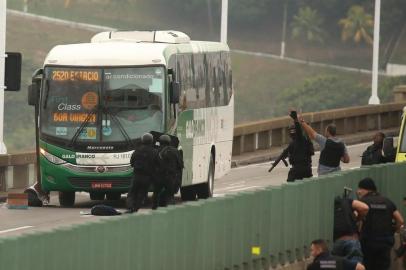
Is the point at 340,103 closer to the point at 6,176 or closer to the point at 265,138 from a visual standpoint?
the point at 265,138

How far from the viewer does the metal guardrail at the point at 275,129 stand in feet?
108

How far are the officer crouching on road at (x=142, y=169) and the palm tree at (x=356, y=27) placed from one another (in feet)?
566

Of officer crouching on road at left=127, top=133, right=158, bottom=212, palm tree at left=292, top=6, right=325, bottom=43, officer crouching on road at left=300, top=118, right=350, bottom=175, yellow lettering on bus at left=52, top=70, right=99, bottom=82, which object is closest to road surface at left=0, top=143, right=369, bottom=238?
officer crouching on road at left=127, top=133, right=158, bottom=212

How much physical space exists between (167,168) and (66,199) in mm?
5176

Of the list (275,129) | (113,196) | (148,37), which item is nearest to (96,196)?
(113,196)

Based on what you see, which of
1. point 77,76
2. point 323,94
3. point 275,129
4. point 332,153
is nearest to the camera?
point 332,153

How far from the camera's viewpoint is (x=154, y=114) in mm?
28844

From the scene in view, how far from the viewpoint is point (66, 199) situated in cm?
3028

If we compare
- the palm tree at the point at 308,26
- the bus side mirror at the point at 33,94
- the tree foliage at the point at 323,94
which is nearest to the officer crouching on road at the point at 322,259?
the bus side mirror at the point at 33,94

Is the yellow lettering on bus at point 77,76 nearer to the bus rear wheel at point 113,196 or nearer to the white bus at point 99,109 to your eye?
the white bus at point 99,109

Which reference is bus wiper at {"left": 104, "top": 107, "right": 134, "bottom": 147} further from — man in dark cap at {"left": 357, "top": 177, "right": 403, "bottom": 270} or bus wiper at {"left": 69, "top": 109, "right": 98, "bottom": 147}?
man in dark cap at {"left": 357, "top": 177, "right": 403, "bottom": 270}

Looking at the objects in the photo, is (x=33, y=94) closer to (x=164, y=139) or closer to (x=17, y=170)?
(x=17, y=170)

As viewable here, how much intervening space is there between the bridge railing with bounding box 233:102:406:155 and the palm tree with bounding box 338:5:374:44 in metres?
142

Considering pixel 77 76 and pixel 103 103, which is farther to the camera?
pixel 77 76
